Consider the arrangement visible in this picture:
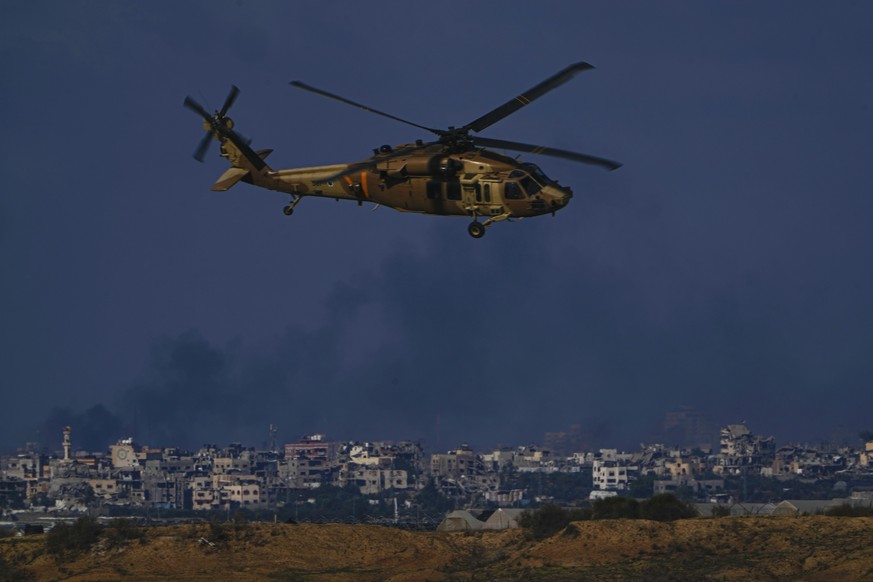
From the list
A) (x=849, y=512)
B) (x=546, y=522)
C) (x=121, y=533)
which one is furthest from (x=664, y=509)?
(x=121, y=533)

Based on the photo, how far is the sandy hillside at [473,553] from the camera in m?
57.5

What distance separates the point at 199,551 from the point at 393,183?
19812 millimetres

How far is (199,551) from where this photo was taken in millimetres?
62938

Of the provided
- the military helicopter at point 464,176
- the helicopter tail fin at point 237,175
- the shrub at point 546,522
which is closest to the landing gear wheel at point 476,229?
the military helicopter at point 464,176

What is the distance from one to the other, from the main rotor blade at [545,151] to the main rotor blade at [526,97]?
726mm

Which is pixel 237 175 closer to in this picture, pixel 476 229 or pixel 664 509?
pixel 476 229

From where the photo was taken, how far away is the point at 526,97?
50.5 m

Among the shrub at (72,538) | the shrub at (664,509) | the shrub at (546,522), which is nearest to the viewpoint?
the shrub at (72,538)

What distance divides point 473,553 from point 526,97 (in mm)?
21320

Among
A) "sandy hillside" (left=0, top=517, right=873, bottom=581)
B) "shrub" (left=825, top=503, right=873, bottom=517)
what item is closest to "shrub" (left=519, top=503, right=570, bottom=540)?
"sandy hillside" (left=0, top=517, right=873, bottom=581)

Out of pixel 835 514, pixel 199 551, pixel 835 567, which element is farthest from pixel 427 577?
pixel 835 514

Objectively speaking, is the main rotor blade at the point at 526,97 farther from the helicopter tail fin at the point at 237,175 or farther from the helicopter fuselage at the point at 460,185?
the helicopter tail fin at the point at 237,175

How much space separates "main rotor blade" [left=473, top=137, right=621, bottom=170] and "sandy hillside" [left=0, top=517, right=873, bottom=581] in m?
16.2

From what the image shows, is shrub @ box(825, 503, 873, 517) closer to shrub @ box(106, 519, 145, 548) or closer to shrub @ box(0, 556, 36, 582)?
shrub @ box(106, 519, 145, 548)
